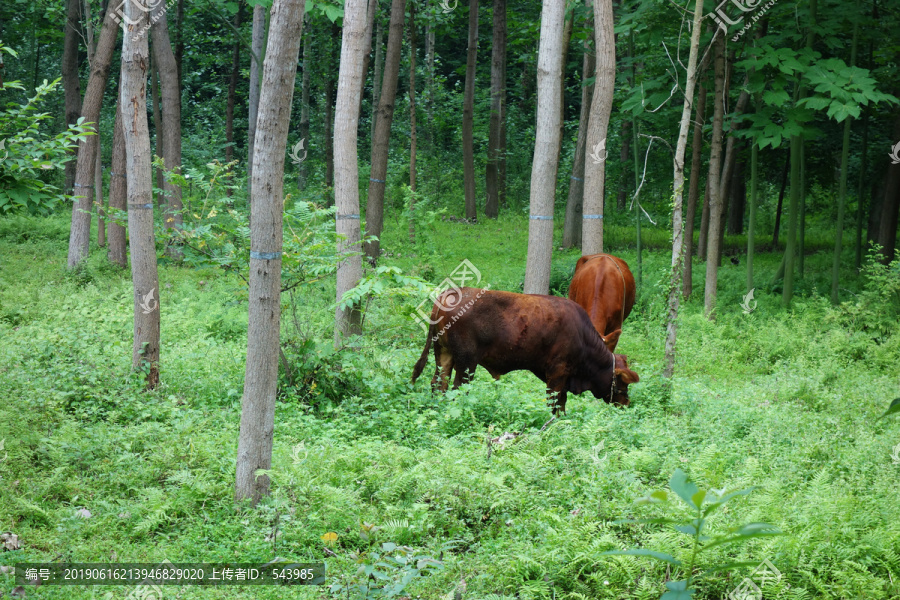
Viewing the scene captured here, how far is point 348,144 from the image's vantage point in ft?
30.4

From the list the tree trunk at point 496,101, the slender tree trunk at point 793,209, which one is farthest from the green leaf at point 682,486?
the tree trunk at point 496,101

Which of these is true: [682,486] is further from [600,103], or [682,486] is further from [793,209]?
[793,209]

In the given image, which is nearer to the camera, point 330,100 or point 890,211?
point 890,211

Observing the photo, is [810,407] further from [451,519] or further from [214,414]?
[214,414]

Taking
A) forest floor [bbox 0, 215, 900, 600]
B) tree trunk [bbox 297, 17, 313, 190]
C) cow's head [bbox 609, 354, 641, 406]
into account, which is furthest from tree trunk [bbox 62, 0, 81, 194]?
cow's head [bbox 609, 354, 641, 406]

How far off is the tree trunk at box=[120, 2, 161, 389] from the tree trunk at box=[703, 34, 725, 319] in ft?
27.1

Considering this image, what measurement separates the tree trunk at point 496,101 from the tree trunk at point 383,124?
7.93 metres

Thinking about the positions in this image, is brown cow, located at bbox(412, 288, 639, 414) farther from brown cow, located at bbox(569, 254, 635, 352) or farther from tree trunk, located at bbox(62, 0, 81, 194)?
tree trunk, located at bbox(62, 0, 81, 194)

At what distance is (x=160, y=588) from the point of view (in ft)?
13.8

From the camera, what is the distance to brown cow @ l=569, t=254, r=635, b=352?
1044 centimetres

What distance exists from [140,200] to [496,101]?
1489 centimetres

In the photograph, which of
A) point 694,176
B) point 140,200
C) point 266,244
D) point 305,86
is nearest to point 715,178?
point 694,176

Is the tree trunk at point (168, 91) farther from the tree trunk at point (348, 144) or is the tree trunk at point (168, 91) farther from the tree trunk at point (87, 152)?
the tree trunk at point (348, 144)

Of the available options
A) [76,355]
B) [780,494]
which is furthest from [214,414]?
[780,494]
